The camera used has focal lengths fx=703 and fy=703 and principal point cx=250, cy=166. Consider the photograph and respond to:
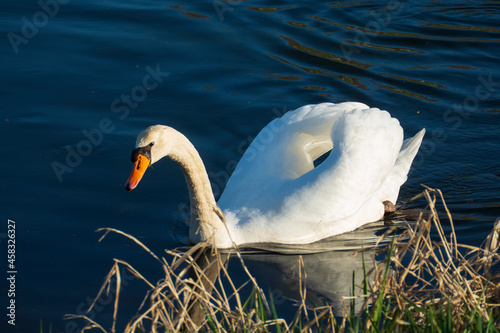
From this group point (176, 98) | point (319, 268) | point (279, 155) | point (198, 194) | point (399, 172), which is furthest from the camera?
point (176, 98)

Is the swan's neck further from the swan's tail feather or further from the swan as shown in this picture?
the swan's tail feather

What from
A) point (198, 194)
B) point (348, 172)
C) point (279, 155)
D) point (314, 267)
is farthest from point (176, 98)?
point (314, 267)

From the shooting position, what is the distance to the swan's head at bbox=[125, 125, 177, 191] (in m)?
5.19

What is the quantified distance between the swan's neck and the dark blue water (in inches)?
11.9

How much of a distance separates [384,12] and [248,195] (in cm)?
611

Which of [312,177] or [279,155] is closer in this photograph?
A: [312,177]

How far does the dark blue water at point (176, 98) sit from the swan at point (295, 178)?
1.28ft

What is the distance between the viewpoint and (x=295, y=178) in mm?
6273

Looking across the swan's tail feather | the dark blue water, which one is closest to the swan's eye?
the dark blue water

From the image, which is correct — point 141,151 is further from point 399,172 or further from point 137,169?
point 399,172

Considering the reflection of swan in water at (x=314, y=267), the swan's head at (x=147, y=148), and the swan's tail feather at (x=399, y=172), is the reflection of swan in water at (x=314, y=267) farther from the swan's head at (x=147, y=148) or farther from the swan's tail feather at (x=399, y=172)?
the swan's head at (x=147, y=148)

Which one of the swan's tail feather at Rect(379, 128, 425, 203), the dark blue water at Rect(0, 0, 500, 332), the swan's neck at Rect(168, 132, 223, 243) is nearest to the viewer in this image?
the swan's neck at Rect(168, 132, 223, 243)

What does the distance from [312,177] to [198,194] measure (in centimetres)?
95

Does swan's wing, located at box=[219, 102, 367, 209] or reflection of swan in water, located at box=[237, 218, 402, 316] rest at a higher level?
swan's wing, located at box=[219, 102, 367, 209]
